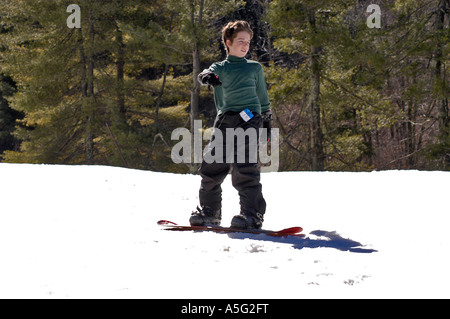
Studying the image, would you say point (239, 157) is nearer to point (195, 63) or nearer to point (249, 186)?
point (249, 186)

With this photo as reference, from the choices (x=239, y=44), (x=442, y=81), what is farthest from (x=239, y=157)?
(x=442, y=81)

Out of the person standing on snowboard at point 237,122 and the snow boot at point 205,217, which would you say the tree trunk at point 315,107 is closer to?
the person standing on snowboard at point 237,122

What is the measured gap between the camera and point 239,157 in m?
4.11

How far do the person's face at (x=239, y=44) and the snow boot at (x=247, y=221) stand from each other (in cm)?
131

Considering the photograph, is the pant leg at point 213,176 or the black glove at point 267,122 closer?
the pant leg at point 213,176

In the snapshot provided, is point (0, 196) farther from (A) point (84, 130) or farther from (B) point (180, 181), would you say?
(A) point (84, 130)

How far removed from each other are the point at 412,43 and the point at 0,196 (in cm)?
1012

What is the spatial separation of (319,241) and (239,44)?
67.7 inches

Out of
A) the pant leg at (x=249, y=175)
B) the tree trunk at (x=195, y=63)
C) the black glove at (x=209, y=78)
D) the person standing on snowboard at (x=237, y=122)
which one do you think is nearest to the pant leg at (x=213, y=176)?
the person standing on snowboard at (x=237, y=122)

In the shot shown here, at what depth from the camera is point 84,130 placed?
2038 centimetres

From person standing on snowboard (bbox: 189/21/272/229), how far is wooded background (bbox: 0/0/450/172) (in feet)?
28.6

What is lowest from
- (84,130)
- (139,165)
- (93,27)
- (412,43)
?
(139,165)

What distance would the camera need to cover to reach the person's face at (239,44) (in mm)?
4168
